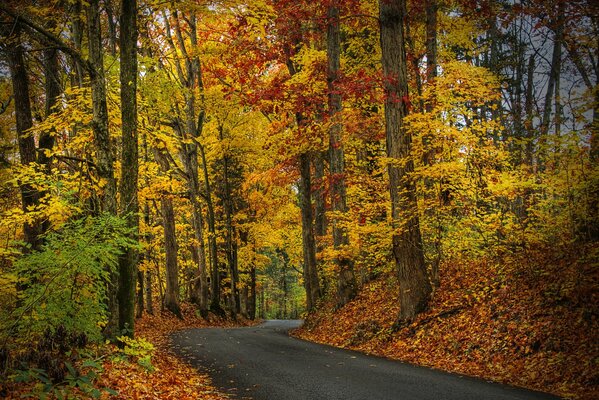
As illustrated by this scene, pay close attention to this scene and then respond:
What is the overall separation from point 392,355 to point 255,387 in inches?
161

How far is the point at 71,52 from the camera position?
8.37 metres

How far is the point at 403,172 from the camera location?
453 inches

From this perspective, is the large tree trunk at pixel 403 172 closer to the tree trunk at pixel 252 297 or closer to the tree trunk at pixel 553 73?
the tree trunk at pixel 553 73

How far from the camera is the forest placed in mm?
6371

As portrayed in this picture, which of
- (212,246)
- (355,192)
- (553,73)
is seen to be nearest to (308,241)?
(355,192)

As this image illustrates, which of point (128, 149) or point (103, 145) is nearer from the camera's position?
point (128, 149)

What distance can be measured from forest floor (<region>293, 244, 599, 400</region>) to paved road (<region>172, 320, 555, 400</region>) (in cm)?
77

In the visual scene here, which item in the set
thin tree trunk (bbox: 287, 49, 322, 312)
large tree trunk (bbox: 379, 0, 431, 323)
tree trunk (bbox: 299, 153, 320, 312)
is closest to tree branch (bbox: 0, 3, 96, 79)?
large tree trunk (bbox: 379, 0, 431, 323)

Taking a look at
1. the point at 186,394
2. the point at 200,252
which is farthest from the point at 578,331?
the point at 200,252

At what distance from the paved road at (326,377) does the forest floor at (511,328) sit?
30.3 inches

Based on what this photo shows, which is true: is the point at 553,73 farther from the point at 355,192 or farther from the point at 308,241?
the point at 308,241

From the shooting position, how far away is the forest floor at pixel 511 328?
687 cm

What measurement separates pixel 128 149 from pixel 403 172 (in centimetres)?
682

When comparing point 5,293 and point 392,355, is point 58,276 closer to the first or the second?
point 5,293
